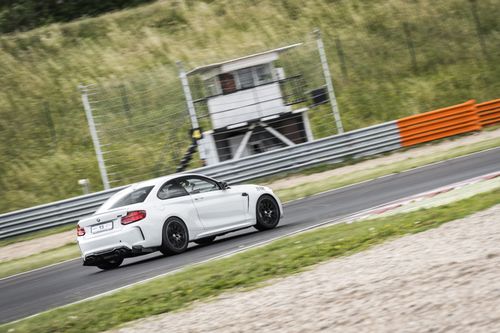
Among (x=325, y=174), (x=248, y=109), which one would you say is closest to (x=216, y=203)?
(x=325, y=174)

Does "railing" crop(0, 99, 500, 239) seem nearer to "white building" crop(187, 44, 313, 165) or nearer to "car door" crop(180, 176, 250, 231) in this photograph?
"white building" crop(187, 44, 313, 165)

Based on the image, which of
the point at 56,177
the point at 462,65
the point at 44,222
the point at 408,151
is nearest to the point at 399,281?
the point at 44,222

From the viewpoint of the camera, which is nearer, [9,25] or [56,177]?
[56,177]

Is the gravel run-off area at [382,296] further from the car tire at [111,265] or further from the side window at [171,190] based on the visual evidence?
the car tire at [111,265]

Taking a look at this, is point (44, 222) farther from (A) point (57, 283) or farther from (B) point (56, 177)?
(A) point (57, 283)

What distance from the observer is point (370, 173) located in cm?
2367

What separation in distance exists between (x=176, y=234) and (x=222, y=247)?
0.79 meters

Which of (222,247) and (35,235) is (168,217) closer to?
(222,247)

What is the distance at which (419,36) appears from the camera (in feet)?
136

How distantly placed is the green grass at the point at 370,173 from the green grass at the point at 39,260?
Result: 590cm

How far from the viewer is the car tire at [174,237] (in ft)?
45.5

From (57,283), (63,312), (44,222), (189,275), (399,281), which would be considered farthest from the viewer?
(44,222)

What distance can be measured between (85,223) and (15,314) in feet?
11.1

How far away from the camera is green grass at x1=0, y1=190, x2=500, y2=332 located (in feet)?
29.0
